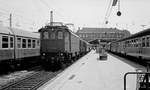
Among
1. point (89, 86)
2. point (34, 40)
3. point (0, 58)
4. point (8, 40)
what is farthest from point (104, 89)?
point (34, 40)

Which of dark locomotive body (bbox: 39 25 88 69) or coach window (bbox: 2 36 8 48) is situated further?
dark locomotive body (bbox: 39 25 88 69)

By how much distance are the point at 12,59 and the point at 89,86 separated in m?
7.57

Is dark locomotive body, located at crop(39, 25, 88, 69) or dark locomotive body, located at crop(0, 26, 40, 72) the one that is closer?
dark locomotive body, located at crop(0, 26, 40, 72)

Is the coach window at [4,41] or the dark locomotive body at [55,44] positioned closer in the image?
the coach window at [4,41]

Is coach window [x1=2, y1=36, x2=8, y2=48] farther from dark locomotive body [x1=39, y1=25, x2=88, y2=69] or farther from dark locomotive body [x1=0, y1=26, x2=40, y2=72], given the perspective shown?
dark locomotive body [x1=39, y1=25, x2=88, y2=69]

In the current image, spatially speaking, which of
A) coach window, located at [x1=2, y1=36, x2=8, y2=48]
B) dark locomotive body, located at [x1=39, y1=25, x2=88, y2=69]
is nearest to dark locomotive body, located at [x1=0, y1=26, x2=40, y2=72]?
coach window, located at [x1=2, y1=36, x2=8, y2=48]

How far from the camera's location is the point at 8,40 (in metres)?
14.9

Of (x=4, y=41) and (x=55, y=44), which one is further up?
(x=4, y=41)

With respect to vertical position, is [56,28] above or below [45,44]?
above

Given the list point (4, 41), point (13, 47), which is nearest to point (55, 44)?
point (13, 47)

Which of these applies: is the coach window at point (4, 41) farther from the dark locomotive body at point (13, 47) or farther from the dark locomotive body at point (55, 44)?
the dark locomotive body at point (55, 44)

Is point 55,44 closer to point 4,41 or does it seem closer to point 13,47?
point 13,47

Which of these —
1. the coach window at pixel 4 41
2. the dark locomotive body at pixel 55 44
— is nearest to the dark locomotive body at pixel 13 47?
the coach window at pixel 4 41

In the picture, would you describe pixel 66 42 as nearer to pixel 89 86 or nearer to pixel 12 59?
pixel 12 59
